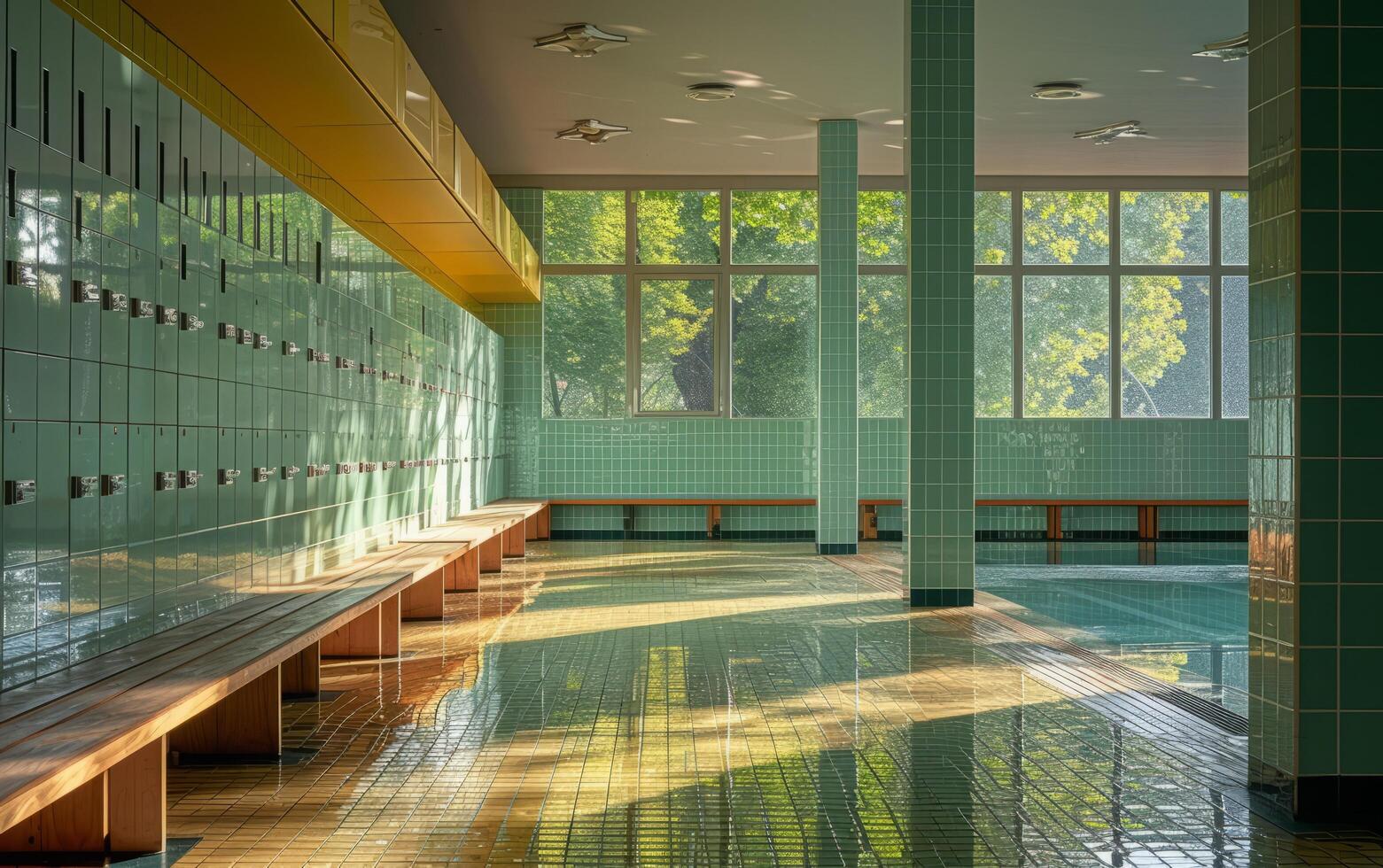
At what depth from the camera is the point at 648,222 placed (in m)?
12.6

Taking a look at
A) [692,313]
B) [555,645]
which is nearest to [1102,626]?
[555,645]

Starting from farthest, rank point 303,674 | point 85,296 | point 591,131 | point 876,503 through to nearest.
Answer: point 876,503 < point 591,131 < point 303,674 < point 85,296

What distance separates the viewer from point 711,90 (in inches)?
367

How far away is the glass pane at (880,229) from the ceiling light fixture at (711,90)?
3.93 meters

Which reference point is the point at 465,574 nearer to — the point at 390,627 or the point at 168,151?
the point at 390,627

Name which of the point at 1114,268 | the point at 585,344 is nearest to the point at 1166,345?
the point at 1114,268

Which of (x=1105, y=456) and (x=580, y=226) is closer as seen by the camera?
(x=580, y=226)

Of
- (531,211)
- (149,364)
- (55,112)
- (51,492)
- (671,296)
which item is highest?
(531,211)

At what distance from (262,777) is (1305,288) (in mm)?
3128

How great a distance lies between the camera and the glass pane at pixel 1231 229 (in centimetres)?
1295

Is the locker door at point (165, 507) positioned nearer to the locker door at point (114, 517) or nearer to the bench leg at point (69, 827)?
the locker door at point (114, 517)

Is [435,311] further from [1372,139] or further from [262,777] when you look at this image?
[1372,139]

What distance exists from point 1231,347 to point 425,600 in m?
9.95

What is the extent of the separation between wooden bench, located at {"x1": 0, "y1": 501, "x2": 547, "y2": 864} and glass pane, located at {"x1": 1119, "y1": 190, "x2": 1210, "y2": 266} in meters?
10.7
